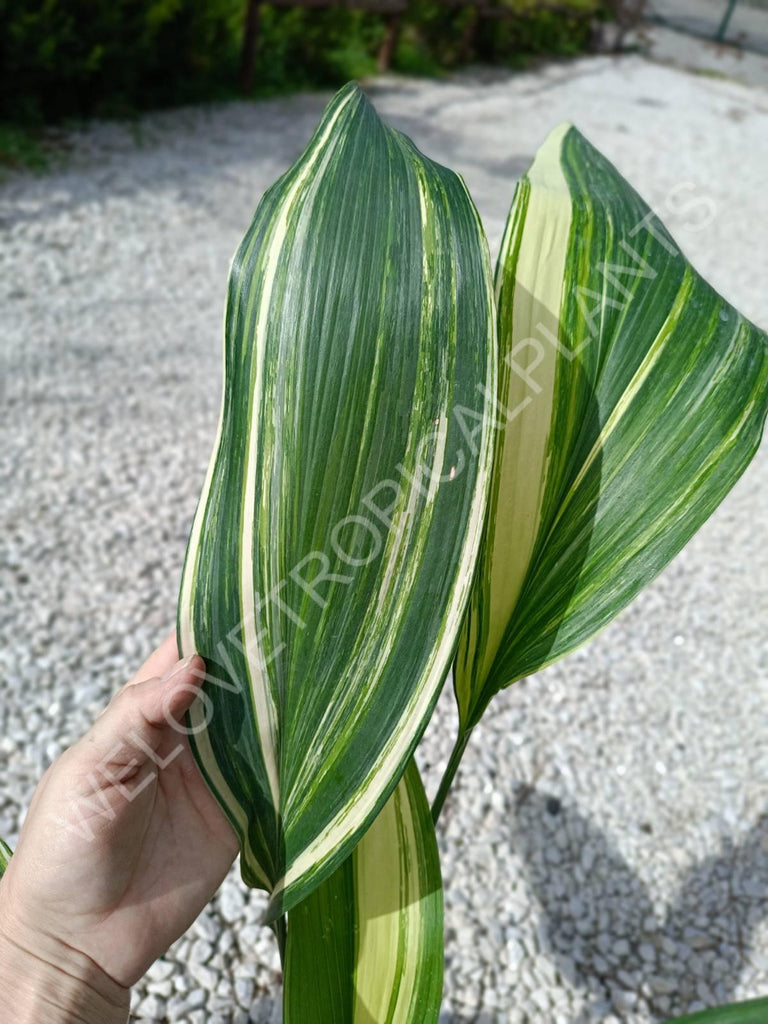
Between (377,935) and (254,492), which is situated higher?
(254,492)

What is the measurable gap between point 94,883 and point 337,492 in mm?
361

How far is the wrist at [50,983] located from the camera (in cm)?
59

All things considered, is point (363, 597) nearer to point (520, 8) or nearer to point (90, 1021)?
point (90, 1021)

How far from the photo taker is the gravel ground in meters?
1.15

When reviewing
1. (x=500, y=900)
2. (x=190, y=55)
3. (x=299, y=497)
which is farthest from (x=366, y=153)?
(x=190, y=55)

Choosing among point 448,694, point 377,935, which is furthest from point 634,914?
point 377,935

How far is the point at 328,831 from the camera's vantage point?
0.54m

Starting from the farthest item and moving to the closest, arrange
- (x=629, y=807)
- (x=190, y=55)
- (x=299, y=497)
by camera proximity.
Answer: (x=190, y=55), (x=629, y=807), (x=299, y=497)

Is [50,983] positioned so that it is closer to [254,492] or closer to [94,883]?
[94,883]

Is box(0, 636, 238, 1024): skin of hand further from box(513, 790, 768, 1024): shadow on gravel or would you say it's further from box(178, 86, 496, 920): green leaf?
box(513, 790, 768, 1024): shadow on gravel

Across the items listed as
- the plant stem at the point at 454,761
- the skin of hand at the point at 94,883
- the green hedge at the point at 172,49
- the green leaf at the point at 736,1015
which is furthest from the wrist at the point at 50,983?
the green hedge at the point at 172,49

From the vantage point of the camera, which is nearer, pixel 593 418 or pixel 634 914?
pixel 593 418

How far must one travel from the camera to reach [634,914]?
4.02 feet

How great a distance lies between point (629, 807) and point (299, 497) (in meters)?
1.08
